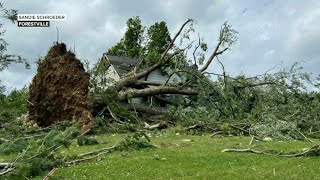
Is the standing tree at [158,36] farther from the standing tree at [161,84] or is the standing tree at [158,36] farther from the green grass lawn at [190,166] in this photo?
the green grass lawn at [190,166]

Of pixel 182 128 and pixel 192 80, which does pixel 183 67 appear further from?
pixel 182 128

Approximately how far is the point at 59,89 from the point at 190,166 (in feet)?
30.7

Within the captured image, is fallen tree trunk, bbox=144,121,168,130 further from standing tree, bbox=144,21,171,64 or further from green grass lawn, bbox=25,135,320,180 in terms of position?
standing tree, bbox=144,21,171,64

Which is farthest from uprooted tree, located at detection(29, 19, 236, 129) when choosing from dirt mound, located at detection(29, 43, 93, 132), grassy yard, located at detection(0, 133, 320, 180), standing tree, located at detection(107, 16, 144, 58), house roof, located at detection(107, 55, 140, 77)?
standing tree, located at detection(107, 16, 144, 58)

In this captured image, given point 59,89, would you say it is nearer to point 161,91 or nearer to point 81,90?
point 81,90

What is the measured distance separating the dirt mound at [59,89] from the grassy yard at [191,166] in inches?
220

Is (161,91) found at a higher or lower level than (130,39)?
lower

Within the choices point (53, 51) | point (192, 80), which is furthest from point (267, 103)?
point (53, 51)

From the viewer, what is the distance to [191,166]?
8.58 meters

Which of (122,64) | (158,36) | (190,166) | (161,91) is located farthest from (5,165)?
(158,36)

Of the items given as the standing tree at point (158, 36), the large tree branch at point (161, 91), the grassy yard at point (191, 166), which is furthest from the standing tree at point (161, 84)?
the standing tree at point (158, 36)

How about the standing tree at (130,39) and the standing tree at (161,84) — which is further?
the standing tree at (130,39)

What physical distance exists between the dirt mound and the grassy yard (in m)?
5.59

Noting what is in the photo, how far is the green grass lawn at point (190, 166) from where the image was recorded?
7.81 meters
